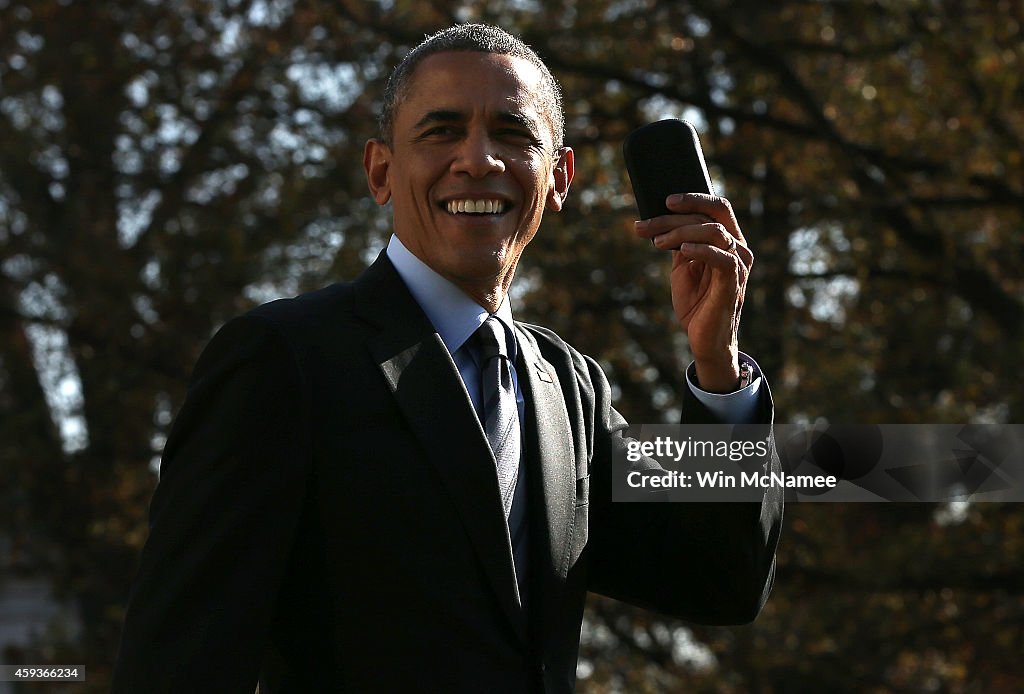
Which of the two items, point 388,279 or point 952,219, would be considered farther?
point 952,219

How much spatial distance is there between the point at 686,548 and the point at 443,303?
67cm

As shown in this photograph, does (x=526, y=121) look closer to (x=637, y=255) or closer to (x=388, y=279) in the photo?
(x=388, y=279)

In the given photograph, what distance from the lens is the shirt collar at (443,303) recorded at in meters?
2.76

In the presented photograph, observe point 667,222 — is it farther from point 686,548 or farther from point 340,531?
point 340,531

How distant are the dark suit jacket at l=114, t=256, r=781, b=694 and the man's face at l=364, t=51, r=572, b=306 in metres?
0.15

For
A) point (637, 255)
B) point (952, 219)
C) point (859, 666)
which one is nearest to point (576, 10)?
point (637, 255)

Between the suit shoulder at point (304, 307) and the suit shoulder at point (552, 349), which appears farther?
the suit shoulder at point (552, 349)

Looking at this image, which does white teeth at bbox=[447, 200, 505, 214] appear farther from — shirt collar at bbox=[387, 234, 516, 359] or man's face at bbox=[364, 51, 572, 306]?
shirt collar at bbox=[387, 234, 516, 359]

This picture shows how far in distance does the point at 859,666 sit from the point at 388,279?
299 inches

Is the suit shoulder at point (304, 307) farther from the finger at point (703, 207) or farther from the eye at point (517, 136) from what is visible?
the finger at point (703, 207)

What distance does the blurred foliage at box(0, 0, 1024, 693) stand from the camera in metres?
9.39

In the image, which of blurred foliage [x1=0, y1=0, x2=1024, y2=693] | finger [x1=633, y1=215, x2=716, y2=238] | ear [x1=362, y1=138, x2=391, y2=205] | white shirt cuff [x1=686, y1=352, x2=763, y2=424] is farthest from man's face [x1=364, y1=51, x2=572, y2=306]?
blurred foliage [x1=0, y1=0, x2=1024, y2=693]

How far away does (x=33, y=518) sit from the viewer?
12203 mm

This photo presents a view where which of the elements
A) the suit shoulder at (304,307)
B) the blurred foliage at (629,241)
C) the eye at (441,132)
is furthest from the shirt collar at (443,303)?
the blurred foliage at (629,241)
